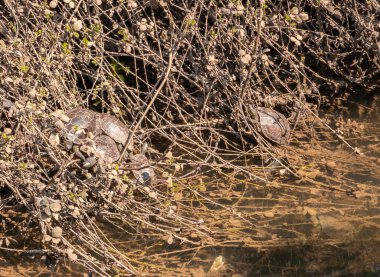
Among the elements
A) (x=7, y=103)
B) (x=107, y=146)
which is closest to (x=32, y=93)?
(x=7, y=103)

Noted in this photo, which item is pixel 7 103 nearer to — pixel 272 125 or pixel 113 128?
pixel 113 128

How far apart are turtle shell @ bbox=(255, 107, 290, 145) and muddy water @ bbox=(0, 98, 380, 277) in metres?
0.12

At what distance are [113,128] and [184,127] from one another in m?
0.66

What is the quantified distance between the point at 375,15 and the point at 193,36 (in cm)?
153

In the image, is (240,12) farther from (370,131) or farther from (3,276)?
(3,276)

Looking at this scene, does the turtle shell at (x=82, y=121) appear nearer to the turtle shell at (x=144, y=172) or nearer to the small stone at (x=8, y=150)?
the turtle shell at (x=144, y=172)

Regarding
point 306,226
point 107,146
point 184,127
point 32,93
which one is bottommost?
point 306,226

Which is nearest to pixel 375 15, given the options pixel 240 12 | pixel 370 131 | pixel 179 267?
pixel 370 131

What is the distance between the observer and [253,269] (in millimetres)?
4645

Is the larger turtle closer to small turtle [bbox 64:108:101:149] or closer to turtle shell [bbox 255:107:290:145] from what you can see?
small turtle [bbox 64:108:101:149]

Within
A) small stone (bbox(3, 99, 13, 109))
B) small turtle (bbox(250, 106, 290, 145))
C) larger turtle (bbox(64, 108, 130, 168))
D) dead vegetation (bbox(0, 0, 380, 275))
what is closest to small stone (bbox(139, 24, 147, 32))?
dead vegetation (bbox(0, 0, 380, 275))

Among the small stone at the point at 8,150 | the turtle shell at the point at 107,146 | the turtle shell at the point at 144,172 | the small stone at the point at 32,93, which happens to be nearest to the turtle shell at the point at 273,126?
the turtle shell at the point at 144,172

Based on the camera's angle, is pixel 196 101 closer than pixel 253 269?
No

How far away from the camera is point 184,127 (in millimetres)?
5738
